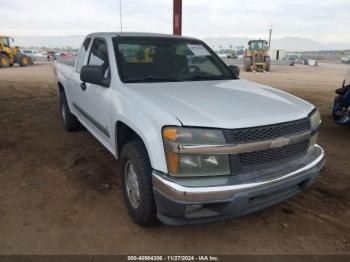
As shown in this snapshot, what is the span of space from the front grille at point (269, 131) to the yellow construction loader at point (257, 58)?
2383cm

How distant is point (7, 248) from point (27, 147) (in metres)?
2.70

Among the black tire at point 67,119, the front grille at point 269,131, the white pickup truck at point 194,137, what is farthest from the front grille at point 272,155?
the black tire at point 67,119

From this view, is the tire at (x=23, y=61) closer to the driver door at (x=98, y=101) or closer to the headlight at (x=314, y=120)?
the driver door at (x=98, y=101)

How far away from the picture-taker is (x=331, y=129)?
21.7 feet

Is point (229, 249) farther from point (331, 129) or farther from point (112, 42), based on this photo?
point (331, 129)

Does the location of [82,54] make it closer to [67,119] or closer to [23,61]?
[67,119]

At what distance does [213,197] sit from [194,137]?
0.46m

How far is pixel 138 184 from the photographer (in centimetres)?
279

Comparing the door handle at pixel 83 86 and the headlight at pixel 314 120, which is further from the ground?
the door handle at pixel 83 86

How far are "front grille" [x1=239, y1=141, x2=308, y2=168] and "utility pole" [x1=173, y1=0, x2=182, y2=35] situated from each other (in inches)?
281

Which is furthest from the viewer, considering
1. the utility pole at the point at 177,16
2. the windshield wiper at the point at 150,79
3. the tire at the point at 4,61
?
the tire at the point at 4,61

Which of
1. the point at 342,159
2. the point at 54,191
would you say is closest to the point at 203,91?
the point at 54,191

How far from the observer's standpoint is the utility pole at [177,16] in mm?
9053

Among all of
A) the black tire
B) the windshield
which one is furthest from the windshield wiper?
the black tire
